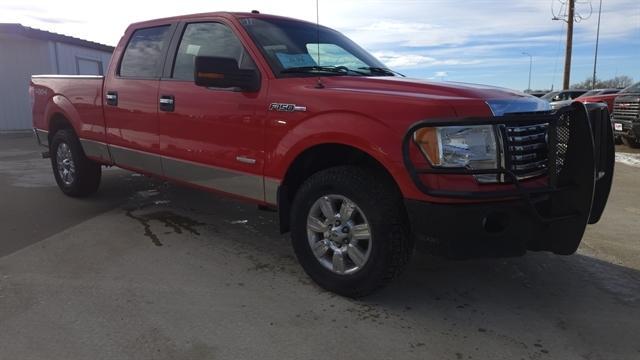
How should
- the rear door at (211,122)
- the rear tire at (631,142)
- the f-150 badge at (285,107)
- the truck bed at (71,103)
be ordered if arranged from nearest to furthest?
1. the f-150 badge at (285,107)
2. the rear door at (211,122)
3. the truck bed at (71,103)
4. the rear tire at (631,142)

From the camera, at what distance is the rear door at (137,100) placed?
498cm

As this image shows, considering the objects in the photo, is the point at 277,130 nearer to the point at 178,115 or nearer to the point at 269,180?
the point at 269,180

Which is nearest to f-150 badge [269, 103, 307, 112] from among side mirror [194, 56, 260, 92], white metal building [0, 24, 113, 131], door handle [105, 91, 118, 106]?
side mirror [194, 56, 260, 92]

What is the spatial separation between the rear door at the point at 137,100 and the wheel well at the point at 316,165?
1635mm

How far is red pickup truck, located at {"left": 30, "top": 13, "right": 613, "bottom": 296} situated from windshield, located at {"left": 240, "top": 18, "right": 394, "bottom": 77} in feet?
0.06

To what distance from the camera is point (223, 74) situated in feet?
12.4

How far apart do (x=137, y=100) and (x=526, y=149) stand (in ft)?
11.5

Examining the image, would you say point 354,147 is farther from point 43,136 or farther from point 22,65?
point 22,65

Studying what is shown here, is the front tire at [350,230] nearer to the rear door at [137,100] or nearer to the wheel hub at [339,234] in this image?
the wheel hub at [339,234]

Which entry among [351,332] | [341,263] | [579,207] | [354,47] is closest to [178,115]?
[354,47]

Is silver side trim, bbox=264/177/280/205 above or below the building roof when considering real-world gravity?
below

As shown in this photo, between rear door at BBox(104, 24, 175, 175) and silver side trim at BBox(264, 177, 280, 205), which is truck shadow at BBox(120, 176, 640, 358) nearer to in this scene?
silver side trim at BBox(264, 177, 280, 205)

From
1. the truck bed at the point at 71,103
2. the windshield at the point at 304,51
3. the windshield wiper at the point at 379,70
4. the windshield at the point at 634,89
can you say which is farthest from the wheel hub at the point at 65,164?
the windshield at the point at 634,89

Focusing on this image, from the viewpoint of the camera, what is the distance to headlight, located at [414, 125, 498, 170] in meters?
3.08
